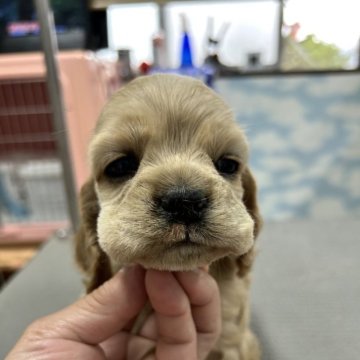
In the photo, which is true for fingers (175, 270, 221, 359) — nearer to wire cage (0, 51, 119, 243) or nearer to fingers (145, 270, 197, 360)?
fingers (145, 270, 197, 360)

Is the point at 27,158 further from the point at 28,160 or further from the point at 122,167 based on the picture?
the point at 122,167

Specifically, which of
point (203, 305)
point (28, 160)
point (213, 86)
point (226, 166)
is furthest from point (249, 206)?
point (28, 160)

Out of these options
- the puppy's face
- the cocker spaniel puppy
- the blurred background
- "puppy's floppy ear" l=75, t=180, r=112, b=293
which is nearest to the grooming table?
the cocker spaniel puppy

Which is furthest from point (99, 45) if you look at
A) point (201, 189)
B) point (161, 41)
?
point (201, 189)

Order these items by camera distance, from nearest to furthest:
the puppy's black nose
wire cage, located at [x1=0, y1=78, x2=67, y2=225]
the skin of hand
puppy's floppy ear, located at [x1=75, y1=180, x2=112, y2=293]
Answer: the puppy's black nose, the skin of hand, puppy's floppy ear, located at [x1=75, y1=180, x2=112, y2=293], wire cage, located at [x1=0, y1=78, x2=67, y2=225]

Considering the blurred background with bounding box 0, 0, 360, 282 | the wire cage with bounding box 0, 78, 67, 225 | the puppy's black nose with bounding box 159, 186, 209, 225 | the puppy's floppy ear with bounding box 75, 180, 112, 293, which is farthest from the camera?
the wire cage with bounding box 0, 78, 67, 225
